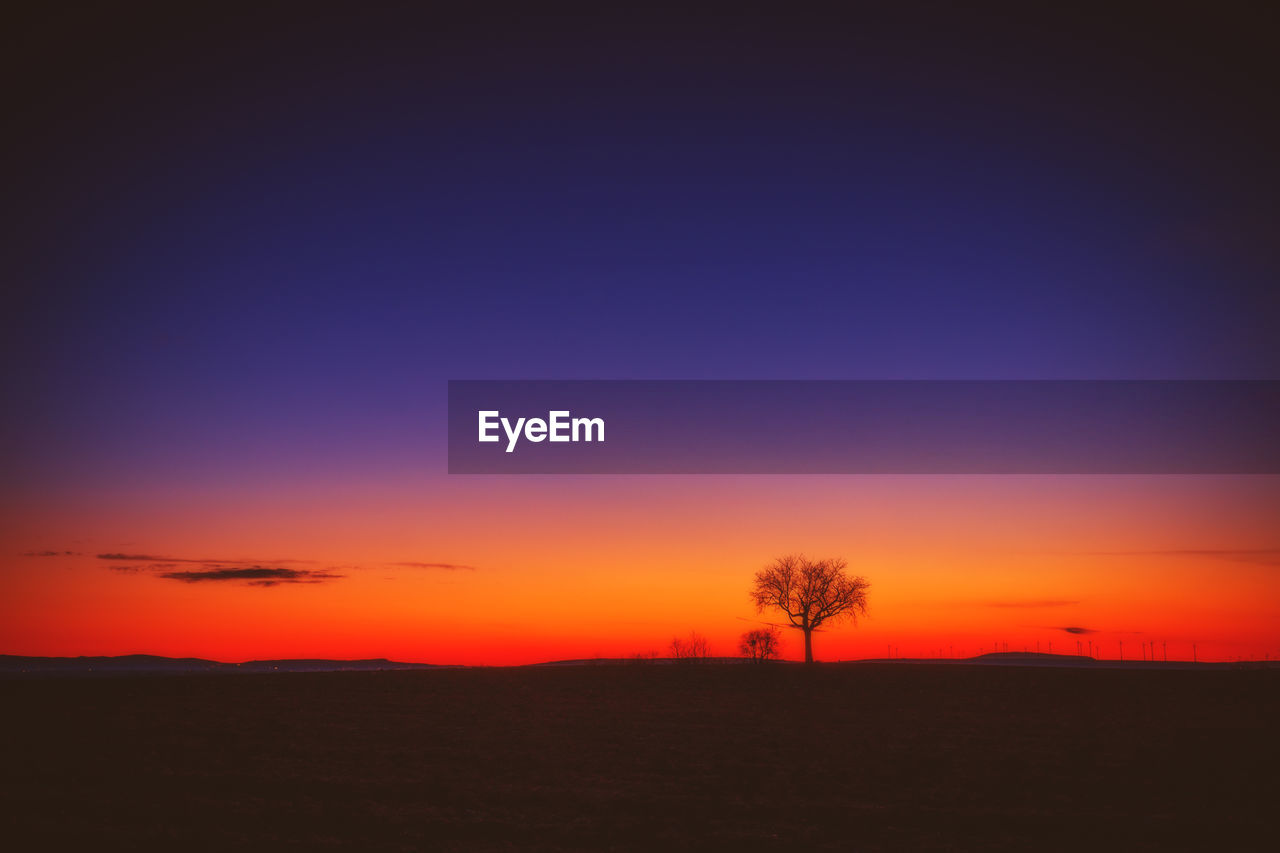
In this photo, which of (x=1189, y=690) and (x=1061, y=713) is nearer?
(x=1061, y=713)

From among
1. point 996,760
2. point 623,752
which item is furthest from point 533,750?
point 996,760

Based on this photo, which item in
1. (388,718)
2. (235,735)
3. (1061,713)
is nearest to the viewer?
(235,735)

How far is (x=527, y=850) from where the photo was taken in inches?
829

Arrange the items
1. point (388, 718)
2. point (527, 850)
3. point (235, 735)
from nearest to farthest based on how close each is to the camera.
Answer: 1. point (527, 850)
2. point (235, 735)
3. point (388, 718)

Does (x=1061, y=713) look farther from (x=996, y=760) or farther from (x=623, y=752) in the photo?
(x=623, y=752)

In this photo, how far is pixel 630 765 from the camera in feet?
101

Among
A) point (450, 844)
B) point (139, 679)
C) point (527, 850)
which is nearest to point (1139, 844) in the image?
point (527, 850)

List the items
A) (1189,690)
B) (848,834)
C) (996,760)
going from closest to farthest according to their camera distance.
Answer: (848,834)
(996,760)
(1189,690)

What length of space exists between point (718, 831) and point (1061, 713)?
26206mm

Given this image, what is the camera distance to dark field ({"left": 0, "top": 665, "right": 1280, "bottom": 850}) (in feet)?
74.0

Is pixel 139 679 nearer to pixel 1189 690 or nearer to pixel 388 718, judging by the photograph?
pixel 388 718

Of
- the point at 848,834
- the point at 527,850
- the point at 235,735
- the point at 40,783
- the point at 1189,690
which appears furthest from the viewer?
the point at 1189,690

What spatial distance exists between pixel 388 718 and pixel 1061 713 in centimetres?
3189

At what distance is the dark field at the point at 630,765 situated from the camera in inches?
888
